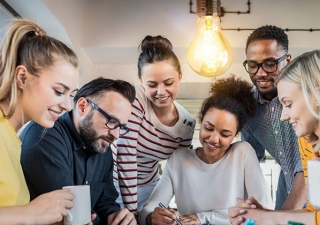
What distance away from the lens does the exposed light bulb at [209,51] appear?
239 centimetres

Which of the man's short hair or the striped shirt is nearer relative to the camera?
the man's short hair

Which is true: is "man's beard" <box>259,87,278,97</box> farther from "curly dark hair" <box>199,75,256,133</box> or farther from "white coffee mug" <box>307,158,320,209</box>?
"white coffee mug" <box>307,158,320,209</box>

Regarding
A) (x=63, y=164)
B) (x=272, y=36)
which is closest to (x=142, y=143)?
(x=63, y=164)

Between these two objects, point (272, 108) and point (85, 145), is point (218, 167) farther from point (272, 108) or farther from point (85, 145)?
point (85, 145)

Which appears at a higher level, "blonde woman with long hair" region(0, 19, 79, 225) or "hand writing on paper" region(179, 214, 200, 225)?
"blonde woman with long hair" region(0, 19, 79, 225)

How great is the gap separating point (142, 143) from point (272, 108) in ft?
1.95

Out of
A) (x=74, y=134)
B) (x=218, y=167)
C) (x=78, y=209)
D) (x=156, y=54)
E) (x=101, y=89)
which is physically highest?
(x=156, y=54)

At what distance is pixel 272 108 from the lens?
1834mm

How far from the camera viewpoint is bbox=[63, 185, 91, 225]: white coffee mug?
Answer: 108 centimetres

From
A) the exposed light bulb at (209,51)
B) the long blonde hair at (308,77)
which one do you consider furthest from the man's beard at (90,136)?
the exposed light bulb at (209,51)

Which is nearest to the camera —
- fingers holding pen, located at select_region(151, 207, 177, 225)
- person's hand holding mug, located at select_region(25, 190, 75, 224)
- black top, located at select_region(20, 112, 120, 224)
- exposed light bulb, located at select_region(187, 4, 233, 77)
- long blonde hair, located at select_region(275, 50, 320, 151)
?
person's hand holding mug, located at select_region(25, 190, 75, 224)

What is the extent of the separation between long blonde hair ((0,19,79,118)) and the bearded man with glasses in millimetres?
851

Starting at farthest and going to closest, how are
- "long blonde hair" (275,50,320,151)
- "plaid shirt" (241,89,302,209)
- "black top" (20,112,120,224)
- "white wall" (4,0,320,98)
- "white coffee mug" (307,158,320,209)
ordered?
"white wall" (4,0,320,98), "plaid shirt" (241,89,302,209), "black top" (20,112,120,224), "long blonde hair" (275,50,320,151), "white coffee mug" (307,158,320,209)

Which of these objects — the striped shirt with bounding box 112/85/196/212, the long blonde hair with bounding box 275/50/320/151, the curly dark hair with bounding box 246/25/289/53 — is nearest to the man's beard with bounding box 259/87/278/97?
the curly dark hair with bounding box 246/25/289/53
